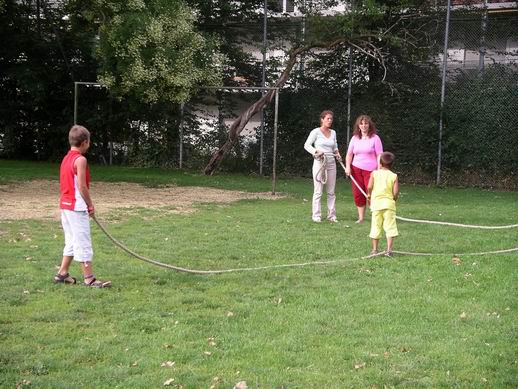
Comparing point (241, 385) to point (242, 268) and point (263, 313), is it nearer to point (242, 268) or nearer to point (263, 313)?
point (263, 313)

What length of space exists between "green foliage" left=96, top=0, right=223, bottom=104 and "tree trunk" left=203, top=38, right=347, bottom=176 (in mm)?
2571

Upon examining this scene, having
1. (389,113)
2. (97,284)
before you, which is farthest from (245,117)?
(97,284)

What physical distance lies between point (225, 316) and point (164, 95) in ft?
37.1

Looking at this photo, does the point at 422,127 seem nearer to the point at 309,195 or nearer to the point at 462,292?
the point at 309,195

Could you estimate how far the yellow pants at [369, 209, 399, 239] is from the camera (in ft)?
25.4

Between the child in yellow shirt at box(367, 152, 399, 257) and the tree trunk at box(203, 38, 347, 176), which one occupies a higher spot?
the tree trunk at box(203, 38, 347, 176)

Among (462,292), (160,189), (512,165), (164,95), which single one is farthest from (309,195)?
(462,292)

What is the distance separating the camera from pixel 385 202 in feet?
25.4

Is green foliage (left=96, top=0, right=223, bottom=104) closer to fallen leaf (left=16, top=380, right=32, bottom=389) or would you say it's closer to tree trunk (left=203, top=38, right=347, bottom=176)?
tree trunk (left=203, top=38, right=347, bottom=176)

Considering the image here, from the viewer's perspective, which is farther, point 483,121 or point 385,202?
point 483,121

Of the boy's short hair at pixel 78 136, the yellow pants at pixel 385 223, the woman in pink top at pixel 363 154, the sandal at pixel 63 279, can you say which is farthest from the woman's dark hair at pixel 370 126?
the sandal at pixel 63 279

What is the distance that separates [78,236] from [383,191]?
3.29 meters

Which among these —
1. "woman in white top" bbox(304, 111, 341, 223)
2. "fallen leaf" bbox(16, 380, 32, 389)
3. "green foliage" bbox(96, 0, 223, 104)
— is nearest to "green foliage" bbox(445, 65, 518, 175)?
"green foliage" bbox(96, 0, 223, 104)

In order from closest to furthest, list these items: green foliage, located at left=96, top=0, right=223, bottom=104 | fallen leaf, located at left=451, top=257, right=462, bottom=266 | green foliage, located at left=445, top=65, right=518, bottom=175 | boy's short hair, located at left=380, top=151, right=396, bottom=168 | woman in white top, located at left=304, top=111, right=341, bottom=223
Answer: fallen leaf, located at left=451, top=257, right=462, bottom=266
boy's short hair, located at left=380, top=151, right=396, bottom=168
woman in white top, located at left=304, top=111, right=341, bottom=223
green foliage, located at left=96, top=0, right=223, bottom=104
green foliage, located at left=445, top=65, right=518, bottom=175
